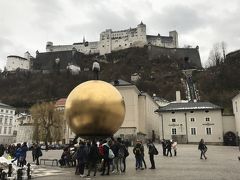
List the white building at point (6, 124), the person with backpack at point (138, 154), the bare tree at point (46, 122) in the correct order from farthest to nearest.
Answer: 1. the white building at point (6, 124)
2. the bare tree at point (46, 122)
3. the person with backpack at point (138, 154)

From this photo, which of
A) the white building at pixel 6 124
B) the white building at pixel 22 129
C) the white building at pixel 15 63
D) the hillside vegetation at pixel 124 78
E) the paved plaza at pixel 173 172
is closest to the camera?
the paved plaza at pixel 173 172

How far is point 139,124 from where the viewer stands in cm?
6431

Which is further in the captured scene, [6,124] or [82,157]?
[6,124]

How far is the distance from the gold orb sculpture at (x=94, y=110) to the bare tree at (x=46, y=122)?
46.3 meters

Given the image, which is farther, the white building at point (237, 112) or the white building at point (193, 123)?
the white building at point (193, 123)

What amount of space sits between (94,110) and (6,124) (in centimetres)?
7952

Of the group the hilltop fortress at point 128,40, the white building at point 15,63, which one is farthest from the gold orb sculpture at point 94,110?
the white building at point 15,63

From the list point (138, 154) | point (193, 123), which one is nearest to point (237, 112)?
point (193, 123)

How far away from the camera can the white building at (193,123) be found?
53.2 meters

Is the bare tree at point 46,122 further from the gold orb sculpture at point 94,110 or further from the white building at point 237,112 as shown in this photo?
the gold orb sculpture at point 94,110

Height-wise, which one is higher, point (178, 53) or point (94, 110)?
point (178, 53)

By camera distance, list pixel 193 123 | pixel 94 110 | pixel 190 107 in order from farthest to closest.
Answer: pixel 190 107, pixel 193 123, pixel 94 110

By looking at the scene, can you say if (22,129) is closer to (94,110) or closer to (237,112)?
(237,112)

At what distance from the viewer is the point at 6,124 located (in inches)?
3398
